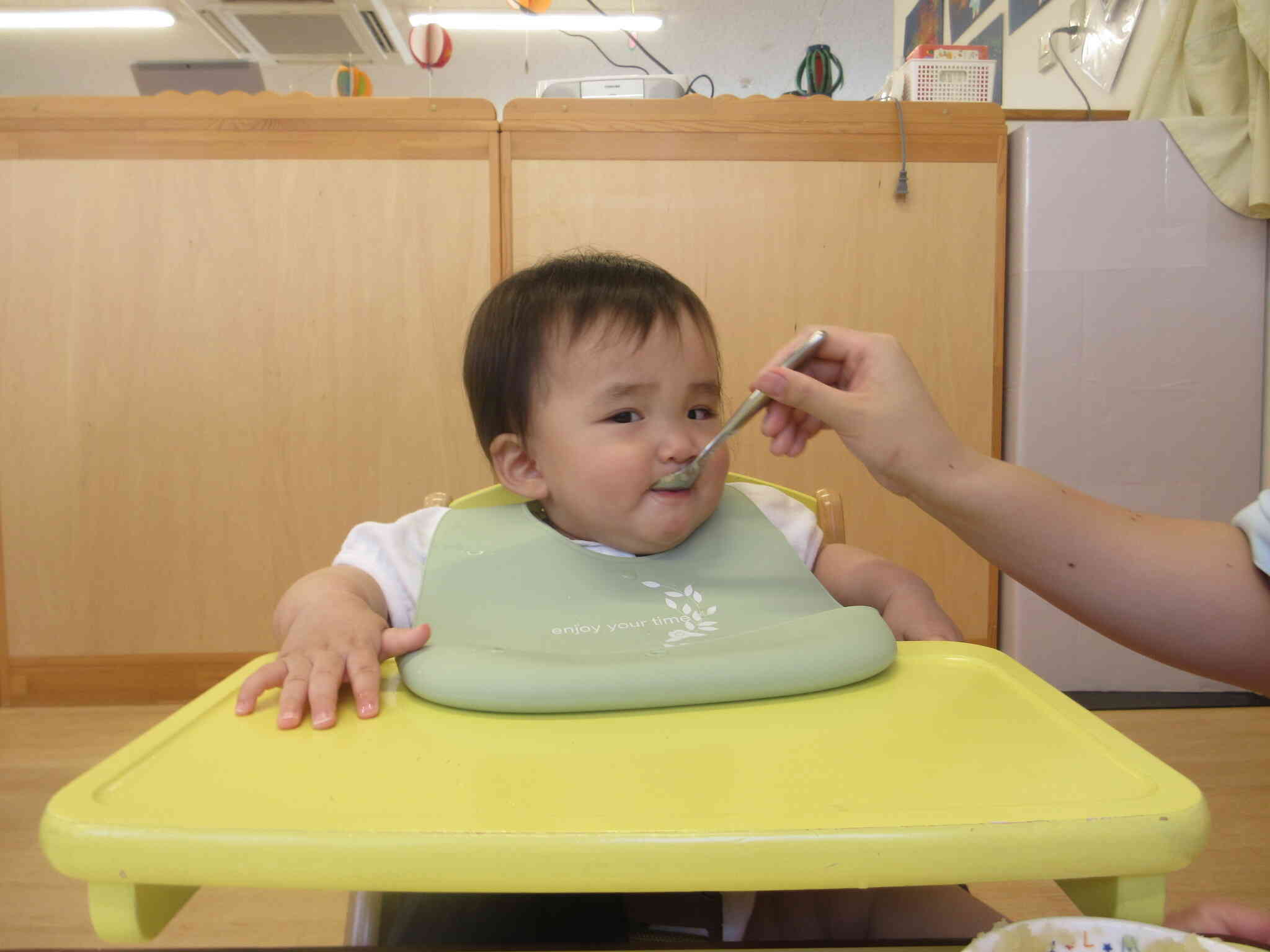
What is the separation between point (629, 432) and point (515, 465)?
0.49ft

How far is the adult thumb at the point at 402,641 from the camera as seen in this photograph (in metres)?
0.55

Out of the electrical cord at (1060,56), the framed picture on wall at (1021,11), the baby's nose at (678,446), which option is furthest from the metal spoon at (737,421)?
the framed picture on wall at (1021,11)

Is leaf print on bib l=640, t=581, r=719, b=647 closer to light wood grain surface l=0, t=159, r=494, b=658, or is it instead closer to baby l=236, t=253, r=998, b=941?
baby l=236, t=253, r=998, b=941

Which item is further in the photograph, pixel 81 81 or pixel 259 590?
pixel 81 81

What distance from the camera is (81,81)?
17.9 ft

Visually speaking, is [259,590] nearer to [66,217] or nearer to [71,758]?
[71,758]

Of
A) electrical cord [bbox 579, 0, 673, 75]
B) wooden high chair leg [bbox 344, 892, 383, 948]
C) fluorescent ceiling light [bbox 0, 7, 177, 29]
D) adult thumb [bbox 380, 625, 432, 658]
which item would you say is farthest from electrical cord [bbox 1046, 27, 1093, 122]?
fluorescent ceiling light [bbox 0, 7, 177, 29]

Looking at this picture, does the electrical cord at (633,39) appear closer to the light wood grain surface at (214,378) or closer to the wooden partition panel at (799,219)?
the wooden partition panel at (799,219)

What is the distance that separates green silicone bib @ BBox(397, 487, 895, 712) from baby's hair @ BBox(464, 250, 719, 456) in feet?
0.39

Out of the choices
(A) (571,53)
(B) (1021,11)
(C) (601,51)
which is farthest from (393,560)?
(A) (571,53)

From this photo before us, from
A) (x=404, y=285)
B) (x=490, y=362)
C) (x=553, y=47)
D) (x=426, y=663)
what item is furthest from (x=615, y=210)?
(x=553, y=47)

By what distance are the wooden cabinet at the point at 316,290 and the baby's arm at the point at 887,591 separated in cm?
85

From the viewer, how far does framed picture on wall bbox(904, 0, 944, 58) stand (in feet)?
9.46

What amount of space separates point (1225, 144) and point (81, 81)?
629 cm
